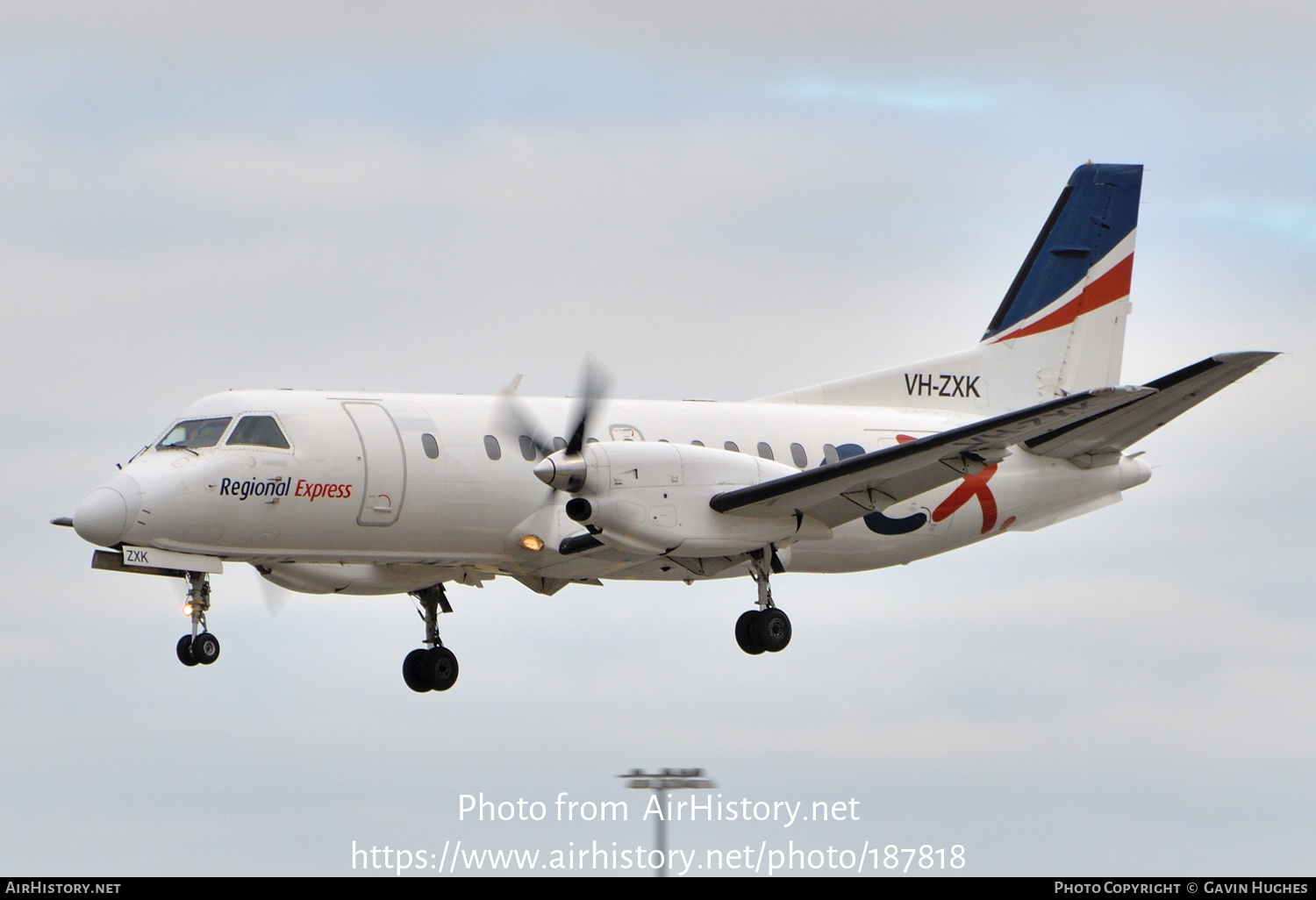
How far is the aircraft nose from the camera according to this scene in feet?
57.6

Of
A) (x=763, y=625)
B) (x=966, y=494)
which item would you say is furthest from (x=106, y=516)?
(x=966, y=494)

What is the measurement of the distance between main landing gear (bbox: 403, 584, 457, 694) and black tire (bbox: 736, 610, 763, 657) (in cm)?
413

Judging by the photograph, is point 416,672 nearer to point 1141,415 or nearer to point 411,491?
point 411,491

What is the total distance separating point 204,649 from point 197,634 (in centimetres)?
19

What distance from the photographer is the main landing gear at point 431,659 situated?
21688 millimetres

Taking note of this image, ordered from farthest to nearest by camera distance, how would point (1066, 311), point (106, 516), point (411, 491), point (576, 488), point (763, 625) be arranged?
1. point (1066, 311)
2. point (763, 625)
3. point (411, 491)
4. point (576, 488)
5. point (106, 516)

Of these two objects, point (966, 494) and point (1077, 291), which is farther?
point (1077, 291)

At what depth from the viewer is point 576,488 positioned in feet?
59.9

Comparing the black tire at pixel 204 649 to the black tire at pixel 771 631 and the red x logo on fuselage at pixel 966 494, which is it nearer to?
the black tire at pixel 771 631

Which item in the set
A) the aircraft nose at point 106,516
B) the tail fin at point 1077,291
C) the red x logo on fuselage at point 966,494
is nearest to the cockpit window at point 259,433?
the aircraft nose at point 106,516

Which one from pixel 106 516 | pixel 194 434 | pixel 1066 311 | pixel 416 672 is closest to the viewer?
pixel 106 516

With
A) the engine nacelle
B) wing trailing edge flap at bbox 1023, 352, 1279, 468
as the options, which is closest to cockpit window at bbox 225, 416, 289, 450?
the engine nacelle

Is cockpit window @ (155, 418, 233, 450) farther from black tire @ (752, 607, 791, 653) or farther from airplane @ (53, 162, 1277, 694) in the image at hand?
black tire @ (752, 607, 791, 653)
